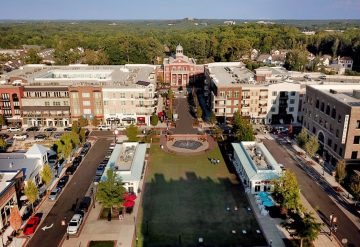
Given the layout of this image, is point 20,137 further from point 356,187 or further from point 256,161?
point 356,187

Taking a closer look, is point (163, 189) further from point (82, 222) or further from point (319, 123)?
point (319, 123)

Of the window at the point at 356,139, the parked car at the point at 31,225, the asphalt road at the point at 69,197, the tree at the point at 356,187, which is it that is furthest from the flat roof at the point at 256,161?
the parked car at the point at 31,225

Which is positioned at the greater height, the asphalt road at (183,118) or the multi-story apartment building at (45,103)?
the multi-story apartment building at (45,103)

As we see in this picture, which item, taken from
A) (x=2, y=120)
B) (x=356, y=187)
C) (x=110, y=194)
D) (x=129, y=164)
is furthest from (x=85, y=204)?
(x=2, y=120)

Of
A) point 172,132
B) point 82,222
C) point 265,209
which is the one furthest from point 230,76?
point 82,222

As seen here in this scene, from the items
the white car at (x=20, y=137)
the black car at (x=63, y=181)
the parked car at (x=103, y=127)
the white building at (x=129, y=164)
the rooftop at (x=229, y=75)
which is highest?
the rooftop at (x=229, y=75)

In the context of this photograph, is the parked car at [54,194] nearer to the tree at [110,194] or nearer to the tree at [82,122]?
the tree at [110,194]
